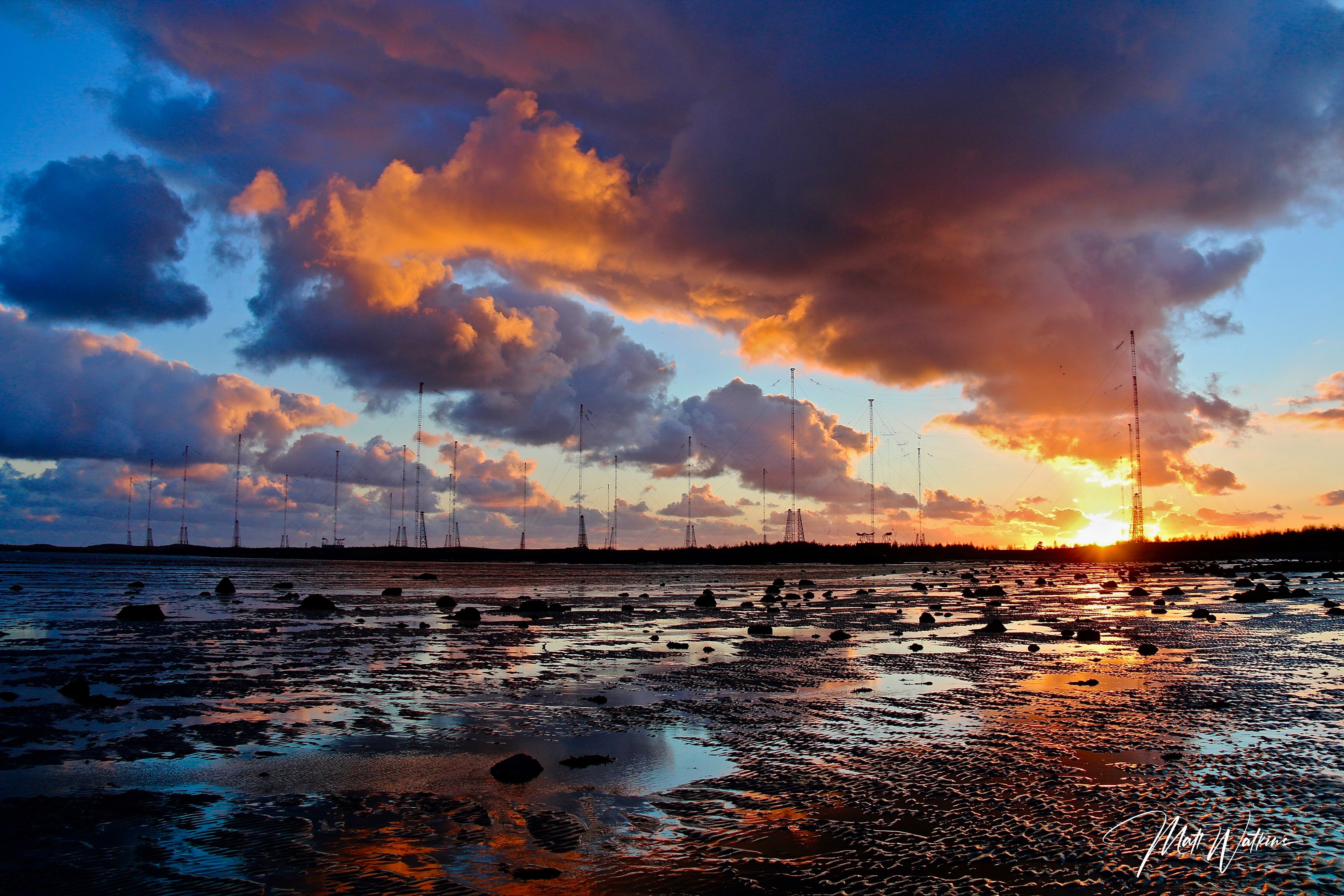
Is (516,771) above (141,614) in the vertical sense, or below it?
above

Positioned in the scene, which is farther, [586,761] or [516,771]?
[586,761]

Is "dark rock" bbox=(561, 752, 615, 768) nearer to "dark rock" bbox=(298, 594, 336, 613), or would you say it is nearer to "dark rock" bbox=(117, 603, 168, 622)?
"dark rock" bbox=(117, 603, 168, 622)

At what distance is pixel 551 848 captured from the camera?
7895 millimetres

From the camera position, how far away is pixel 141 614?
30.9m

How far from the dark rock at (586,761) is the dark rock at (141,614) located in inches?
1043

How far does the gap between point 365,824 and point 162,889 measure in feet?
6.60

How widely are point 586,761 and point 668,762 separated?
1141 mm

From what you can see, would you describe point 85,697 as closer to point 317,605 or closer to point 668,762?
point 668,762

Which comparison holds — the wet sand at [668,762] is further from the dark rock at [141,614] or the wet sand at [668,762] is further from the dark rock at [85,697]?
the dark rock at [141,614]

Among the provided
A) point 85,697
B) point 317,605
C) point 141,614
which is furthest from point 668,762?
point 317,605

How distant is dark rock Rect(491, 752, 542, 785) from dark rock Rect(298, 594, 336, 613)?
29.6 m

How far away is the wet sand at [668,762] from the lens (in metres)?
7.33

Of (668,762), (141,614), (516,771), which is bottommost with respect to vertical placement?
(141,614)

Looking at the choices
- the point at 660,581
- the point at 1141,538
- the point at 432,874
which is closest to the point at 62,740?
the point at 432,874
